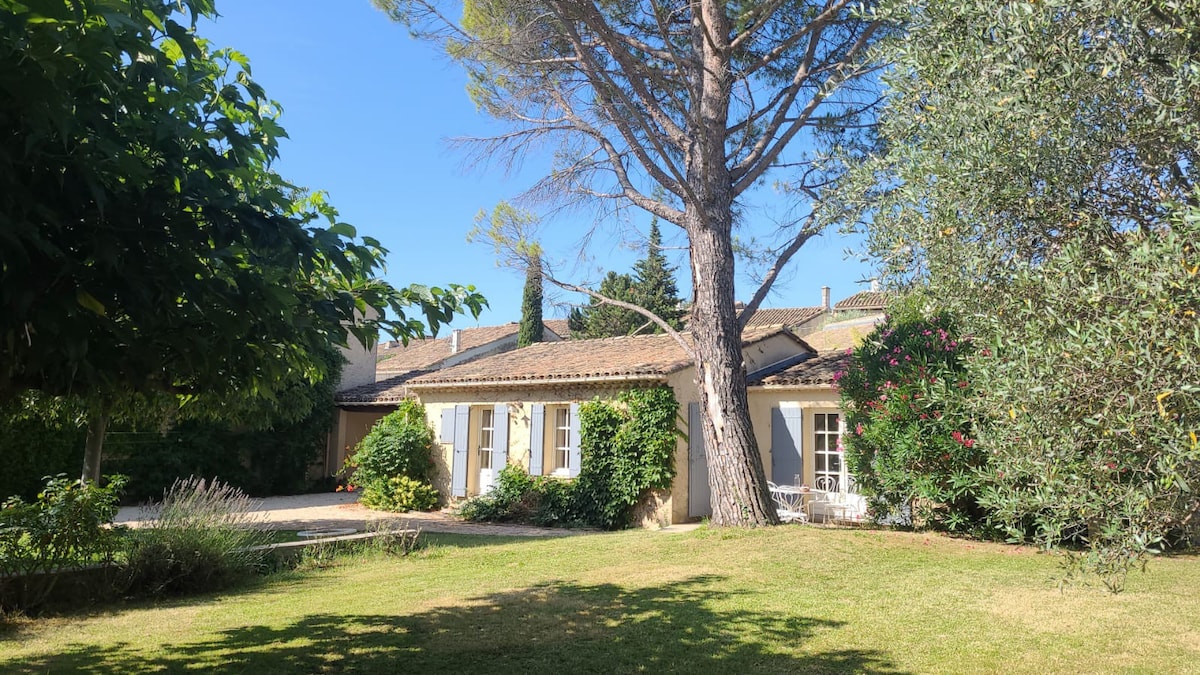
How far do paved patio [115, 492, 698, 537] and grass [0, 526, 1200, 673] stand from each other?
355 centimetres

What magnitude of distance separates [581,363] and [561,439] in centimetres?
164

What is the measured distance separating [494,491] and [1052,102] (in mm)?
13457

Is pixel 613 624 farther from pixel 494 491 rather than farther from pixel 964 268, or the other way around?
pixel 494 491

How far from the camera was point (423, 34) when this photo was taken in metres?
10.9

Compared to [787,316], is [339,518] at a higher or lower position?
lower

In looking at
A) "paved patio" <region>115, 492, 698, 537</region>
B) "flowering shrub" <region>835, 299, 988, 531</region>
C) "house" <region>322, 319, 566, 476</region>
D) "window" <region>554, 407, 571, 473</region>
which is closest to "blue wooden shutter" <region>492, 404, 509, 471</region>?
"window" <region>554, 407, 571, 473</region>

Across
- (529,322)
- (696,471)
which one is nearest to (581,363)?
(696,471)

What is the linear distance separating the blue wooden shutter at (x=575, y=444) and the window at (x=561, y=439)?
1.32 ft

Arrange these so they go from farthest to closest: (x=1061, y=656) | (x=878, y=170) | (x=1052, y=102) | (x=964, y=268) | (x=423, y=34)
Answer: (x=423, y=34) → (x=1061, y=656) → (x=878, y=170) → (x=964, y=268) → (x=1052, y=102)

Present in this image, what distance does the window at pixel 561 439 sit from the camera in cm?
1582

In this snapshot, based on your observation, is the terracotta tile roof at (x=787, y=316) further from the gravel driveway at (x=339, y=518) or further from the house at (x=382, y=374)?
the gravel driveway at (x=339, y=518)

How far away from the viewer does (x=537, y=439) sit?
15797mm

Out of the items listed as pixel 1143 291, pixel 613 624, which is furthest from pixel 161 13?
pixel 613 624

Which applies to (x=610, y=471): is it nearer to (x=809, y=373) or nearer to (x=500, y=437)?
(x=500, y=437)
